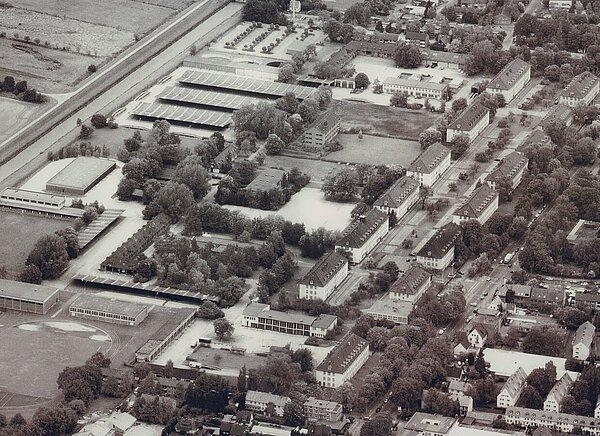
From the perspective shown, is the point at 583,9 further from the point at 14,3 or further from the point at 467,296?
the point at 467,296

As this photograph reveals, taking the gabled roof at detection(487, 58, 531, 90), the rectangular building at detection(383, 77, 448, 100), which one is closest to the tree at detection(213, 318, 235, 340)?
the rectangular building at detection(383, 77, 448, 100)

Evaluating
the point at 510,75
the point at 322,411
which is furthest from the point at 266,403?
the point at 510,75

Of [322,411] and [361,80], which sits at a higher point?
[322,411]

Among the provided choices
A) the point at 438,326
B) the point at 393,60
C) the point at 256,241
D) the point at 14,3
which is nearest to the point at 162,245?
the point at 256,241

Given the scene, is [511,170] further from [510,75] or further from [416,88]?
[510,75]

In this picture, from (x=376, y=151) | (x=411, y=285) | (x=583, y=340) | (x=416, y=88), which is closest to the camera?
(x=583, y=340)
